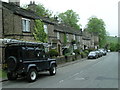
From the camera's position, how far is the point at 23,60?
12070mm

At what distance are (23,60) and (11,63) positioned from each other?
86cm

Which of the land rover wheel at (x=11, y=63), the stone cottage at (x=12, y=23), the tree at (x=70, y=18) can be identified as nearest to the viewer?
the land rover wheel at (x=11, y=63)

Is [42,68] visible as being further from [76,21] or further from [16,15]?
[76,21]

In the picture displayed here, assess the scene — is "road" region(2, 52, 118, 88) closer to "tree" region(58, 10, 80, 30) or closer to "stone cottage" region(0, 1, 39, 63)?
"stone cottage" region(0, 1, 39, 63)

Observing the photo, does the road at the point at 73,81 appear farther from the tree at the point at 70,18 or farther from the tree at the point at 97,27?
the tree at the point at 97,27

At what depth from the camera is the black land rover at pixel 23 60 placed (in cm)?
1201

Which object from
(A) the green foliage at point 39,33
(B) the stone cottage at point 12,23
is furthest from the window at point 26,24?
(A) the green foliage at point 39,33

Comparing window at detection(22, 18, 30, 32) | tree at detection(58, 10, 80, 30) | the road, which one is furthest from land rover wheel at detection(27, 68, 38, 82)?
tree at detection(58, 10, 80, 30)

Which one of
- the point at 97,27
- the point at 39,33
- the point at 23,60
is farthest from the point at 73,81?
the point at 97,27

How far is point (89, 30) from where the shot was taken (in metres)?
89.2

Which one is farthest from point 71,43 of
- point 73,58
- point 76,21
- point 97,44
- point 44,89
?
point 97,44

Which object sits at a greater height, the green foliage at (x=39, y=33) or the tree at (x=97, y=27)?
the tree at (x=97, y=27)

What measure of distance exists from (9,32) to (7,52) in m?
9.73

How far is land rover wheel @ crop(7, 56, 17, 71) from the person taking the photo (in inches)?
472
